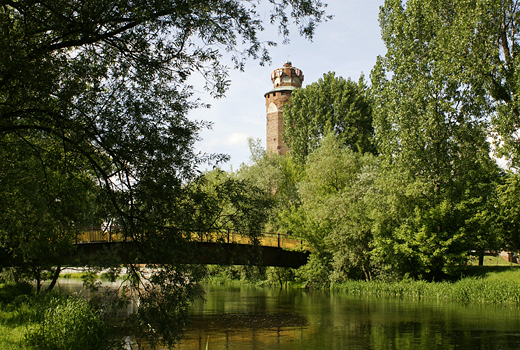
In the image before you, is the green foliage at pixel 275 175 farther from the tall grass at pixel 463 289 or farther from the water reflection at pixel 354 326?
the water reflection at pixel 354 326

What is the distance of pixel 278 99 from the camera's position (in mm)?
58219

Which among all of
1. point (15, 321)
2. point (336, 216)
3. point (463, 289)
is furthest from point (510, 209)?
point (15, 321)

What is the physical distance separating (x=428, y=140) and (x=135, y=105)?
62.0ft

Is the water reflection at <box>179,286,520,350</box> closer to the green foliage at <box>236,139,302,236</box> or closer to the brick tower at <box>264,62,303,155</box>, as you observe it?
the green foliage at <box>236,139,302,236</box>

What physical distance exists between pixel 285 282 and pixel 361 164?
10.4 m

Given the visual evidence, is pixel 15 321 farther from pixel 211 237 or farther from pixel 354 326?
pixel 354 326

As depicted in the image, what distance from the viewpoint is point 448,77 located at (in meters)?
22.7

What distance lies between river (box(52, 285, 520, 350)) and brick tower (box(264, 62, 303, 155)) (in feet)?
117

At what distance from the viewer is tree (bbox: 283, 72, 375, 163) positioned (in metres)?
42.0

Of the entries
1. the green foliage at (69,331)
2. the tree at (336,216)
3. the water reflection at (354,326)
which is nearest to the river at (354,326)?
the water reflection at (354,326)

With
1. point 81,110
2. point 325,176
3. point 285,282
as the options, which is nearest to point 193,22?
point 81,110

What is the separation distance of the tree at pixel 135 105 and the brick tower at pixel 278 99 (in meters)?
47.4

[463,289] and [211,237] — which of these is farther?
[463,289]

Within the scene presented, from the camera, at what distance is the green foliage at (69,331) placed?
9.83m
